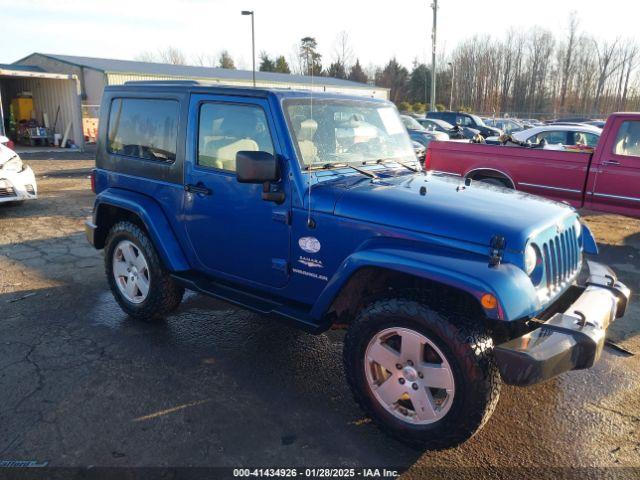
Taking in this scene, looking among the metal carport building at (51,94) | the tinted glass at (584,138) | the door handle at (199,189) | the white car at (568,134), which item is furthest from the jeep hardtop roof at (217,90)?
the metal carport building at (51,94)

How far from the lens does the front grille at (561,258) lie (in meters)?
2.94

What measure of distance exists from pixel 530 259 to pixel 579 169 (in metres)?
5.59

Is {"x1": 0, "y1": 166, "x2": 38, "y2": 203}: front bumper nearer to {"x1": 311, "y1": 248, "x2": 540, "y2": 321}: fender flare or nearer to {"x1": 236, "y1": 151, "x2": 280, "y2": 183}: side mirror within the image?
{"x1": 236, "y1": 151, "x2": 280, "y2": 183}: side mirror

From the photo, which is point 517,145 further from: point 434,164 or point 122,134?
point 122,134

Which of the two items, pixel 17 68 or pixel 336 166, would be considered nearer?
pixel 336 166

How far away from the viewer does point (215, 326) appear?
450cm

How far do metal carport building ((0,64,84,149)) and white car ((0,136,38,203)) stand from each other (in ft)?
39.1

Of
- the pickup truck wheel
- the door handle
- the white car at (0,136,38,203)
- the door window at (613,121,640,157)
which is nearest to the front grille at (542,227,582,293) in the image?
the pickup truck wheel

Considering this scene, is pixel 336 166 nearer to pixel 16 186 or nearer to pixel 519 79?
pixel 16 186

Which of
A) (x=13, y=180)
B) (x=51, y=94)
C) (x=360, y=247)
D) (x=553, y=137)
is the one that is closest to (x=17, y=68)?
(x=51, y=94)

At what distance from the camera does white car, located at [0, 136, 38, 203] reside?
8.46 meters

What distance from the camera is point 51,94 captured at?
22.0 metres

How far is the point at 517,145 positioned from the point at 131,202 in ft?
22.3

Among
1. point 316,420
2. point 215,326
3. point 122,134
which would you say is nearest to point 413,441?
point 316,420
